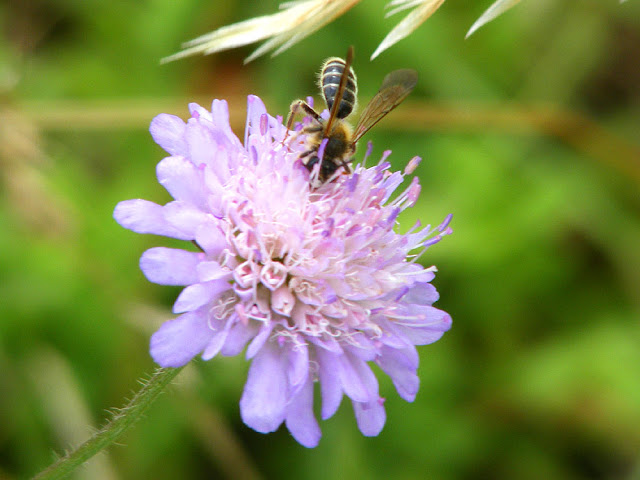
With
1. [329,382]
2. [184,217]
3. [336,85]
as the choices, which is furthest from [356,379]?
[336,85]

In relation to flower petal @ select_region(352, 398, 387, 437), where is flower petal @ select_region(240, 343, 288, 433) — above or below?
above

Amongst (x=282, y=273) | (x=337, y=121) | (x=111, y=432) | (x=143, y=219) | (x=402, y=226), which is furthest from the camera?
(x=402, y=226)

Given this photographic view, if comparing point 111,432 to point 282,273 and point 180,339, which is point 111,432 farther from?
point 282,273

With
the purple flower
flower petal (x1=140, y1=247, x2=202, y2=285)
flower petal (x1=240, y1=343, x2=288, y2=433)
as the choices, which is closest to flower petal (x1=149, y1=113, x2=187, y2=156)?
the purple flower

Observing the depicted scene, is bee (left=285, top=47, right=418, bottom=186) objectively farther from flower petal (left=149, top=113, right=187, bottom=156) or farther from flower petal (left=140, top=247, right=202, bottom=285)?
flower petal (left=140, top=247, right=202, bottom=285)

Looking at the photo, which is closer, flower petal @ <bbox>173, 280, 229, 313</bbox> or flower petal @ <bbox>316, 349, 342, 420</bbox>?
flower petal @ <bbox>173, 280, 229, 313</bbox>

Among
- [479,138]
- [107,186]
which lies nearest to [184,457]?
[107,186]
